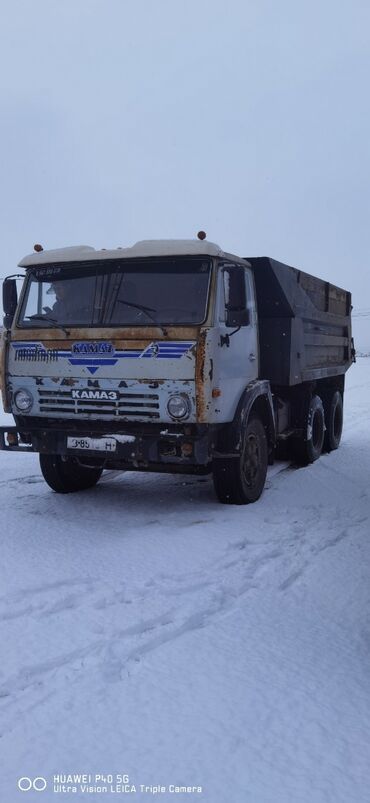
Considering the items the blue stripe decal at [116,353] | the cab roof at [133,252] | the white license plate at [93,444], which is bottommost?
the white license plate at [93,444]

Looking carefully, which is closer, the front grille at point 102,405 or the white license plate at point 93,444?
the front grille at point 102,405

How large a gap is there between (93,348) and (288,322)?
2422 millimetres

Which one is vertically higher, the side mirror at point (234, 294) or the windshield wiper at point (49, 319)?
the side mirror at point (234, 294)

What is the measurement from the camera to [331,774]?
2.59 metres

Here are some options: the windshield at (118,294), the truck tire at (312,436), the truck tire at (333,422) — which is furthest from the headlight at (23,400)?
the truck tire at (333,422)

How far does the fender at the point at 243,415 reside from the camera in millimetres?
6141

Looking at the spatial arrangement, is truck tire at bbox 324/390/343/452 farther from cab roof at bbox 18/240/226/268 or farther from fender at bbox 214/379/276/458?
cab roof at bbox 18/240/226/268

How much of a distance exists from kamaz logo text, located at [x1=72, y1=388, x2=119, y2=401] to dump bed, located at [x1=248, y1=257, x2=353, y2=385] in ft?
6.81

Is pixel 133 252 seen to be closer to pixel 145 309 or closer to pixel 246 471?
pixel 145 309

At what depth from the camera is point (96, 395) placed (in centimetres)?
606

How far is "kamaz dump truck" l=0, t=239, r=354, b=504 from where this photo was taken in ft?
19.1

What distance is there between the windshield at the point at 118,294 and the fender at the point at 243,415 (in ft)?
3.33

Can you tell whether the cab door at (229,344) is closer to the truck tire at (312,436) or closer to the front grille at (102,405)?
the front grille at (102,405)

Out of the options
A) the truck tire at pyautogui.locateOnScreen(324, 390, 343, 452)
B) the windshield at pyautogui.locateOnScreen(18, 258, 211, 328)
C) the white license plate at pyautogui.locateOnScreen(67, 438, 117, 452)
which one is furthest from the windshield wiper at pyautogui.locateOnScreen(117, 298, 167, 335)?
the truck tire at pyautogui.locateOnScreen(324, 390, 343, 452)
